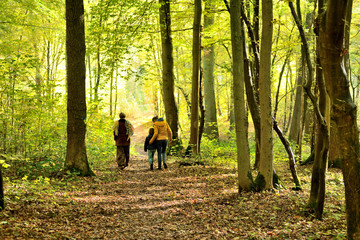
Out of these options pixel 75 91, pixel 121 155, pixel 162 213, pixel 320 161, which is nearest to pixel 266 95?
pixel 320 161

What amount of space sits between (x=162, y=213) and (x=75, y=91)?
15.0ft

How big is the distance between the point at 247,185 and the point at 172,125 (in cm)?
733

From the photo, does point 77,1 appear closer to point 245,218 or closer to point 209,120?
point 245,218

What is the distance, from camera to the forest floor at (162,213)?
14.4 ft

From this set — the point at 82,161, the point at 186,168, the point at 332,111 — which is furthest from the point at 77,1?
the point at 332,111

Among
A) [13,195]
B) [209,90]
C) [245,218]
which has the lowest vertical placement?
[245,218]

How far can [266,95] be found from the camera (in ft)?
21.2

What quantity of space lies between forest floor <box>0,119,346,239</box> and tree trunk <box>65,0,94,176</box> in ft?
2.36

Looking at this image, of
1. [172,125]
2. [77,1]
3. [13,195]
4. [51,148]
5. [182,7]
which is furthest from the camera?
[182,7]

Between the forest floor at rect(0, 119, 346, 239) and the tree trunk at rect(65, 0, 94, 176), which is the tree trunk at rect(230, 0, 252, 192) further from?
the tree trunk at rect(65, 0, 94, 176)

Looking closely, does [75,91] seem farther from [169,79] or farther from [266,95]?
[169,79]

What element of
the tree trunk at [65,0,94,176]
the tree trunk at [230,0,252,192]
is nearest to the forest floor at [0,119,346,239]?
the tree trunk at [230,0,252,192]

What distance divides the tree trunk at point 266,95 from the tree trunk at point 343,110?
3059mm

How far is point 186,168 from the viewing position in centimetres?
1080
